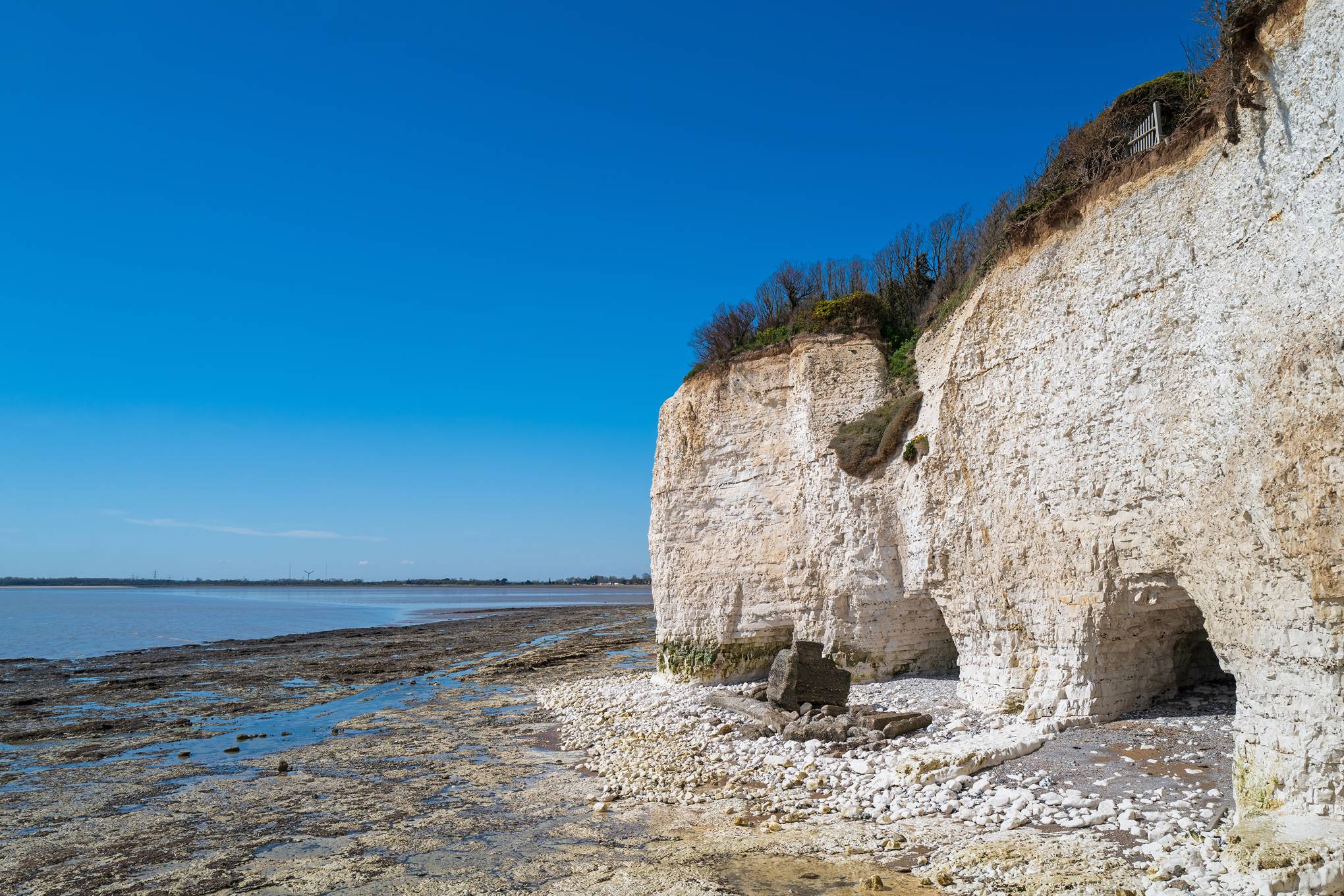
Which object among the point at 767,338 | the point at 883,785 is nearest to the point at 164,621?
the point at 767,338

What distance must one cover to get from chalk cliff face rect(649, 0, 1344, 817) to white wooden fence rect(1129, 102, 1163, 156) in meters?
1.55

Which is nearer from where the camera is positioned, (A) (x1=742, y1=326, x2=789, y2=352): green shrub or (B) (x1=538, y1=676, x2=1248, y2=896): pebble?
(B) (x1=538, y1=676, x2=1248, y2=896): pebble

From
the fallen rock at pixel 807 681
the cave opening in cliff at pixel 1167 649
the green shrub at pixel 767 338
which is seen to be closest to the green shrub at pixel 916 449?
the fallen rock at pixel 807 681

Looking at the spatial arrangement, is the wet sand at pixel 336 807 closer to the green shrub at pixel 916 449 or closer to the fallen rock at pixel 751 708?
the fallen rock at pixel 751 708

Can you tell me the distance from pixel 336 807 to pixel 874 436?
12394mm

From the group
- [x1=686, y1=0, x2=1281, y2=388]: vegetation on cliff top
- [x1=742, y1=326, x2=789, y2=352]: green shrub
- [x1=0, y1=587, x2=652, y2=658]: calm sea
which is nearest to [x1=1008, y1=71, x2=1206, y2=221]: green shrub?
[x1=686, y1=0, x2=1281, y2=388]: vegetation on cliff top

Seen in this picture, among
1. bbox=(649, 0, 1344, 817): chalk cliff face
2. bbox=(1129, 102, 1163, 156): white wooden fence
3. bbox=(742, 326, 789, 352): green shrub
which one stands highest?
bbox=(1129, 102, 1163, 156): white wooden fence

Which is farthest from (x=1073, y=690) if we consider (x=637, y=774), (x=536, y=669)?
(x=536, y=669)

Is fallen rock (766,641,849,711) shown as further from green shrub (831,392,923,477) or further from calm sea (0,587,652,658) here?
calm sea (0,587,652,658)

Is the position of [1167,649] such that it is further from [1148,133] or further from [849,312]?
[849,312]

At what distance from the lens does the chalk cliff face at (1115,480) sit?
7613mm

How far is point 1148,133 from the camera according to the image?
12156 mm

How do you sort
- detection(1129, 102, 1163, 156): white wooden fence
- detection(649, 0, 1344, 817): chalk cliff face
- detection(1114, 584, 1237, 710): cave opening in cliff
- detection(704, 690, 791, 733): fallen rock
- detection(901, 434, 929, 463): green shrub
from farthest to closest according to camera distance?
detection(901, 434, 929, 463): green shrub → detection(704, 690, 791, 733): fallen rock → detection(1129, 102, 1163, 156): white wooden fence → detection(1114, 584, 1237, 710): cave opening in cliff → detection(649, 0, 1344, 817): chalk cliff face

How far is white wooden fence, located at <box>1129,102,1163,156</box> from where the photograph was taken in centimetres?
1192
